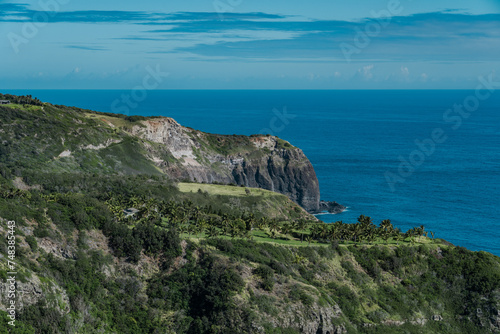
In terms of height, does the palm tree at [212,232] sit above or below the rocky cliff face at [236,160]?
below

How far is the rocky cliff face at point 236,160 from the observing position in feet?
563

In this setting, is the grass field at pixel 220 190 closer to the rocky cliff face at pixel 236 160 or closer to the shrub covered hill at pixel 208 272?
the shrub covered hill at pixel 208 272

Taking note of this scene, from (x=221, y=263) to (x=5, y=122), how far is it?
9149 centimetres

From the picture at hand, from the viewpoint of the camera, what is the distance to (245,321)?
63344 mm

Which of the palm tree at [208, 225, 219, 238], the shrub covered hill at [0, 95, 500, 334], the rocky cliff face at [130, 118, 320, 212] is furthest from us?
the rocky cliff face at [130, 118, 320, 212]

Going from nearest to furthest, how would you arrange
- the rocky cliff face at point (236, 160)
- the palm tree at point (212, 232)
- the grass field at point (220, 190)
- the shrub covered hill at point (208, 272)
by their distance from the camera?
the shrub covered hill at point (208, 272), the palm tree at point (212, 232), the grass field at point (220, 190), the rocky cliff face at point (236, 160)

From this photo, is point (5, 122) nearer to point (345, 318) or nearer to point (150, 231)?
point (150, 231)

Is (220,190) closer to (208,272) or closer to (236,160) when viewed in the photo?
(236,160)

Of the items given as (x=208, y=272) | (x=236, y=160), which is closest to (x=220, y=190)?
(x=236, y=160)

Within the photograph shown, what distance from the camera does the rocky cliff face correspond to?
172 m

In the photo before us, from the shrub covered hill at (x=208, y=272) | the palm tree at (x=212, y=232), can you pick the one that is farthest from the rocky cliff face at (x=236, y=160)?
the palm tree at (x=212, y=232)

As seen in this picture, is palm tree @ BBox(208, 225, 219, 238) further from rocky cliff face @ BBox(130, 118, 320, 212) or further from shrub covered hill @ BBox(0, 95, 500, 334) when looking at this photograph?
rocky cliff face @ BBox(130, 118, 320, 212)

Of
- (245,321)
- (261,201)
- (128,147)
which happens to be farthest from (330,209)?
(245,321)

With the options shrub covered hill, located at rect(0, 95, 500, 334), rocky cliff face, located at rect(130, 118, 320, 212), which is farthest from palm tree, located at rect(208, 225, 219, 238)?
rocky cliff face, located at rect(130, 118, 320, 212)
